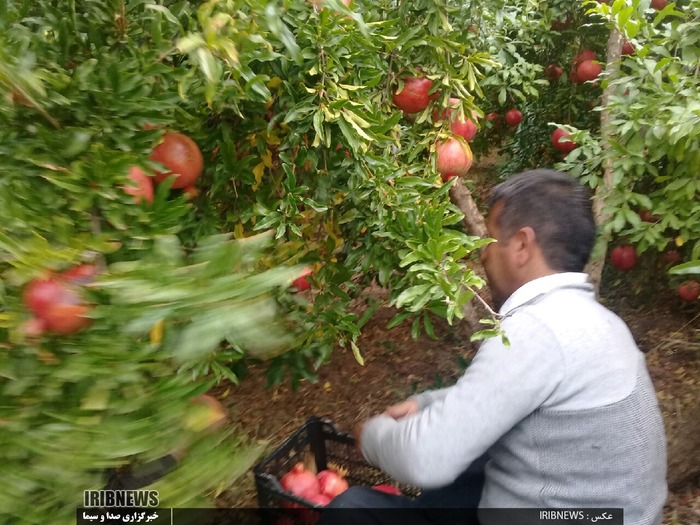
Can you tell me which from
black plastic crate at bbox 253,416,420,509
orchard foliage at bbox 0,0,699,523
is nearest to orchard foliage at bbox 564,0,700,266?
orchard foliage at bbox 0,0,699,523

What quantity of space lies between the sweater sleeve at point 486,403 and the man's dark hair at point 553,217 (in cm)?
23

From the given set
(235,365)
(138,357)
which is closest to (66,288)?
(138,357)

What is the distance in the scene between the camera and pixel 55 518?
665 millimetres

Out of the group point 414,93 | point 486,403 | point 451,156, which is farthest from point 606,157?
point 486,403

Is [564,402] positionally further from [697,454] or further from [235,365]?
[697,454]

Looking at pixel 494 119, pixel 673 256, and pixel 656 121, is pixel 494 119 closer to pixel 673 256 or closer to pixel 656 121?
pixel 673 256

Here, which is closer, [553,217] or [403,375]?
[553,217]

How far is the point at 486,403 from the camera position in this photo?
3.67ft

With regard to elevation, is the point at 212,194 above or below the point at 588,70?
below

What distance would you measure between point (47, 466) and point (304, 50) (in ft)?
3.72

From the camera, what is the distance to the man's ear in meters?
1.31

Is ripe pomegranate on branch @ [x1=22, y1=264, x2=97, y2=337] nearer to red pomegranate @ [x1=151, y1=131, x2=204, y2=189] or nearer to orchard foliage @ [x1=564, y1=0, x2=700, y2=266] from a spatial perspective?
red pomegranate @ [x1=151, y1=131, x2=204, y2=189]

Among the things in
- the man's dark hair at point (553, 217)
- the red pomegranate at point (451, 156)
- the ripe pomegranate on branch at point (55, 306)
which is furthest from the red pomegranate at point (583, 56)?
the ripe pomegranate on branch at point (55, 306)

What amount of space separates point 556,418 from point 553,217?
46 cm
